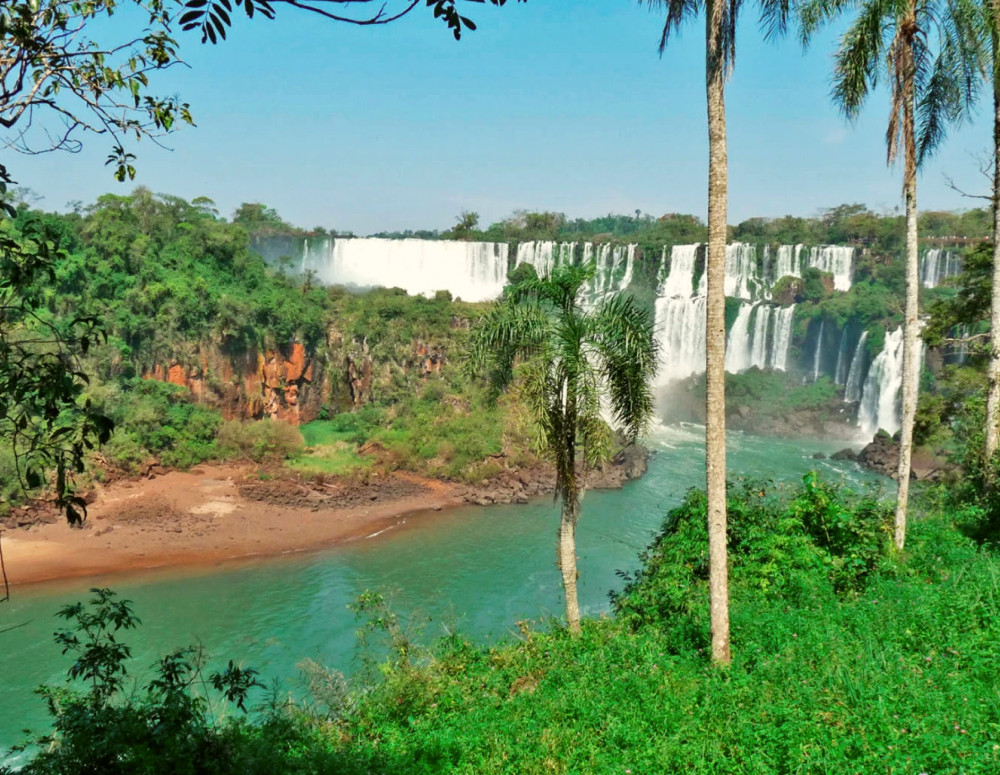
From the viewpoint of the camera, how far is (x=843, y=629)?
508 cm

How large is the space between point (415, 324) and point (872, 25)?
74.2 feet

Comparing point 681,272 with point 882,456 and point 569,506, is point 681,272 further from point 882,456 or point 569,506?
point 569,506

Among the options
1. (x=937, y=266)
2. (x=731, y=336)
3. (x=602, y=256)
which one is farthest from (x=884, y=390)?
(x=602, y=256)

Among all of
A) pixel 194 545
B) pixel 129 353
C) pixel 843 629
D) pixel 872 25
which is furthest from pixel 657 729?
pixel 129 353

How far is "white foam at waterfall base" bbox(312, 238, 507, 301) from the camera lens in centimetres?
3594

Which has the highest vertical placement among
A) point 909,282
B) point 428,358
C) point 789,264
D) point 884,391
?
point 789,264

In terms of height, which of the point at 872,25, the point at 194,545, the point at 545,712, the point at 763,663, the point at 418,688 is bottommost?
the point at 194,545

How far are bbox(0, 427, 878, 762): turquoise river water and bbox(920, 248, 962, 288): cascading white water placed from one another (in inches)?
610

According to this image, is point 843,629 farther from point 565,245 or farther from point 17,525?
point 565,245

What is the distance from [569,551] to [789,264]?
31.9 metres

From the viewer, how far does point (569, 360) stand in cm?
654

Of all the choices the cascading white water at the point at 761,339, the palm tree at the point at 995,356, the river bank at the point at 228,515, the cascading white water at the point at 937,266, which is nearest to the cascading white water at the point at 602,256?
the cascading white water at the point at 761,339

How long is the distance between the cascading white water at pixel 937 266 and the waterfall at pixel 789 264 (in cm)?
535

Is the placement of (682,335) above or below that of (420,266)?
below
